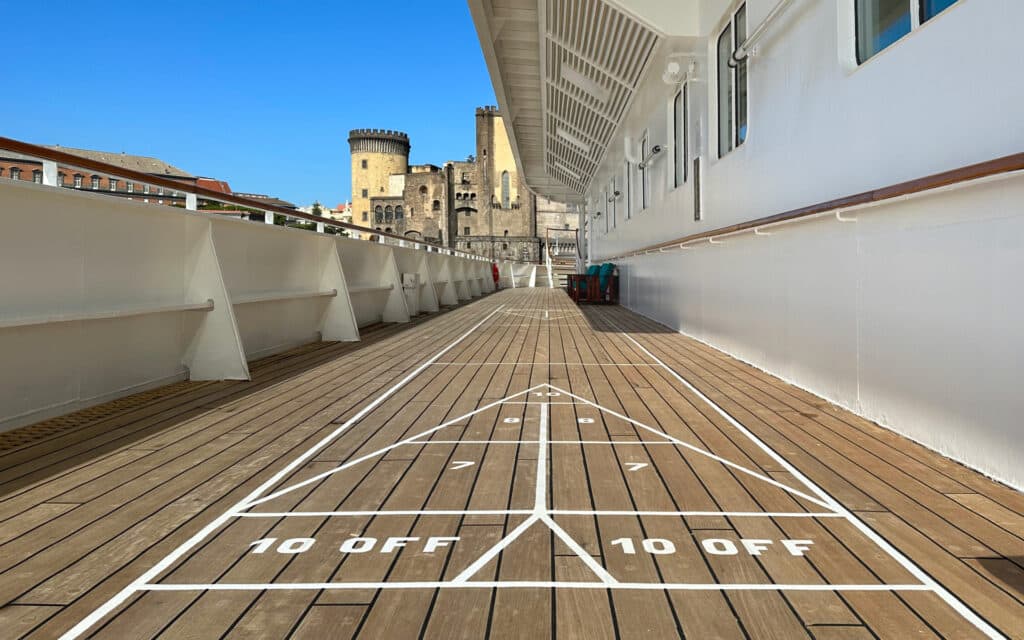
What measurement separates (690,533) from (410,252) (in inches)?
325

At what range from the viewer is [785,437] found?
274 cm

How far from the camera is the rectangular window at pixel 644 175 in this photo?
876cm

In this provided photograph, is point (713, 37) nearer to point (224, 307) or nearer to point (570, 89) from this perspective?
point (224, 307)

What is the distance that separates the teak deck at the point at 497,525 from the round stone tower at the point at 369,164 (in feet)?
192

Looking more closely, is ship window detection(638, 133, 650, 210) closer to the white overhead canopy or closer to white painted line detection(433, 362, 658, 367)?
the white overhead canopy

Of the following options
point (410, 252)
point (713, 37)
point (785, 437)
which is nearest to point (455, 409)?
point (785, 437)

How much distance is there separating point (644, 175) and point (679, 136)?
7.14ft

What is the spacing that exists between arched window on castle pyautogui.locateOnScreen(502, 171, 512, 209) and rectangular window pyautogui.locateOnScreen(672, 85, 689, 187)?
1734 inches

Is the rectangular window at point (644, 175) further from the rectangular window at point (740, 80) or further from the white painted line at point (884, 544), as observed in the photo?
the white painted line at point (884, 544)

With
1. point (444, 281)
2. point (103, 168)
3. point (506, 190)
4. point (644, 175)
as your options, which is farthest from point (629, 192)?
point (506, 190)

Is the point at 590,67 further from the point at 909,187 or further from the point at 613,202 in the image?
the point at 909,187

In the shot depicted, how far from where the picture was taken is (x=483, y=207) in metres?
50.8

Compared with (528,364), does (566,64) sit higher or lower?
higher

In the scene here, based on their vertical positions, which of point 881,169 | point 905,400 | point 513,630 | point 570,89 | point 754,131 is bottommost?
point 513,630
